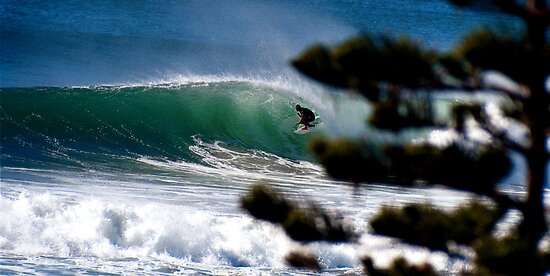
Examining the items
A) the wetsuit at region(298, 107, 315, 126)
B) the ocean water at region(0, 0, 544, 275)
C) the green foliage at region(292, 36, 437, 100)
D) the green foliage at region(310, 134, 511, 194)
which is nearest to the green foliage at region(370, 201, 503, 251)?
the ocean water at region(0, 0, 544, 275)

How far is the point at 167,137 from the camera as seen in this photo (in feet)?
74.2

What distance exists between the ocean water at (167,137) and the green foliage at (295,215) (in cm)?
19

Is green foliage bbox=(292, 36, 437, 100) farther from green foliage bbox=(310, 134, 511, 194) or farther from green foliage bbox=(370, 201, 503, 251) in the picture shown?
green foliage bbox=(370, 201, 503, 251)

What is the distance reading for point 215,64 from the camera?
125 feet

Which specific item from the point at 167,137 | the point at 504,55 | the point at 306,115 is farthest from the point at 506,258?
the point at 167,137

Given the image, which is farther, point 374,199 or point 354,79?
point 374,199

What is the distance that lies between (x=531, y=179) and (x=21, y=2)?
38492mm

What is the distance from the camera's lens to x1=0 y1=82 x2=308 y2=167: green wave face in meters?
20.7

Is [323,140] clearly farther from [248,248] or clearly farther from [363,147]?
[248,248]

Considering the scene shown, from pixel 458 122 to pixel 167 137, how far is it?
17026 mm

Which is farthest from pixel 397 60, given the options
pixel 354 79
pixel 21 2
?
pixel 21 2

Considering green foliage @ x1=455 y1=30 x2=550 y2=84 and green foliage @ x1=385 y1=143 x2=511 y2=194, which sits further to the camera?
green foliage @ x1=385 y1=143 x2=511 y2=194

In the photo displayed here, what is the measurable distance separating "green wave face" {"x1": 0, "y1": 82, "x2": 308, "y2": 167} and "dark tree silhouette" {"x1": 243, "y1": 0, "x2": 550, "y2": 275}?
1387 cm

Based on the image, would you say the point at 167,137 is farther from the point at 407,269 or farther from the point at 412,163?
the point at 412,163
